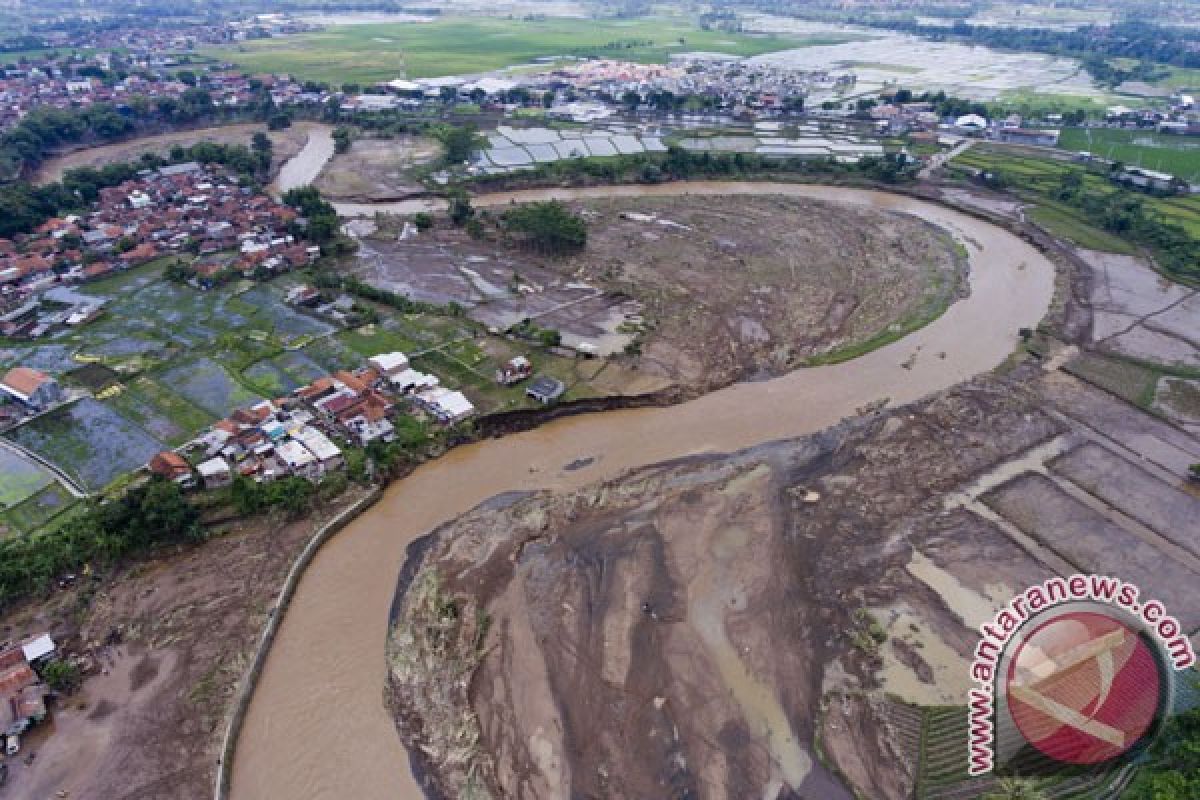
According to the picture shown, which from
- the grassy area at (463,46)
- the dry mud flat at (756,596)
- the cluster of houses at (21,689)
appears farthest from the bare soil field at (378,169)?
the cluster of houses at (21,689)

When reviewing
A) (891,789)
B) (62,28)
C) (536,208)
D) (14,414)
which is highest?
(62,28)

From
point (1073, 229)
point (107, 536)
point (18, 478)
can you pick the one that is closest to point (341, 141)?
point (18, 478)

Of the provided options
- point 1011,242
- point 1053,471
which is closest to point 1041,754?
point 1053,471

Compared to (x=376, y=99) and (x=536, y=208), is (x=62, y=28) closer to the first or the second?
(x=376, y=99)

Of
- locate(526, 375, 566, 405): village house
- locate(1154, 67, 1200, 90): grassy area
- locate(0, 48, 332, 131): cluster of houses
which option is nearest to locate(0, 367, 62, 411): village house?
locate(526, 375, 566, 405): village house

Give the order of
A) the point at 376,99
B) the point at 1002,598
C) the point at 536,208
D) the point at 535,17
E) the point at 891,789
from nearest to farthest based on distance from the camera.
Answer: the point at 891,789 → the point at 1002,598 → the point at 536,208 → the point at 376,99 → the point at 535,17

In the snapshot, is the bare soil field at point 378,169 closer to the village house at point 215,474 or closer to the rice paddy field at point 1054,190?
the village house at point 215,474

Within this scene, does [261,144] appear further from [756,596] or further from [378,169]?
[756,596]
